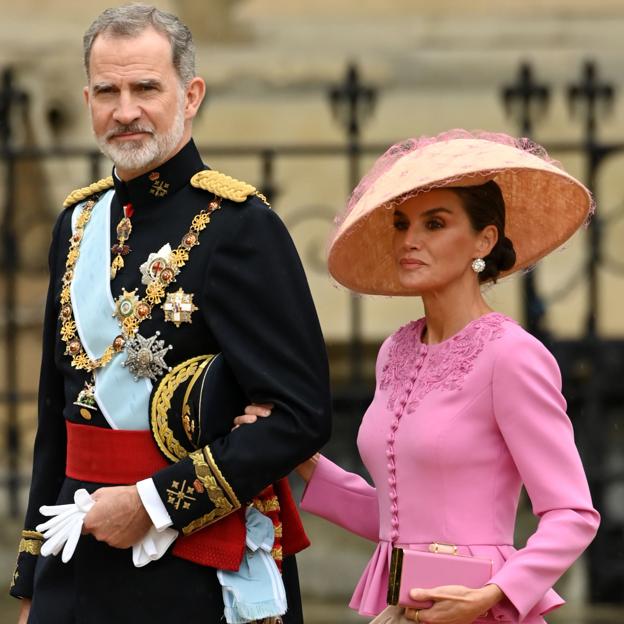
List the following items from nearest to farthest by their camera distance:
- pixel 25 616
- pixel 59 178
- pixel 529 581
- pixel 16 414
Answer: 1. pixel 529 581
2. pixel 25 616
3. pixel 16 414
4. pixel 59 178

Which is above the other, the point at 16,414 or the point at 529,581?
the point at 529,581

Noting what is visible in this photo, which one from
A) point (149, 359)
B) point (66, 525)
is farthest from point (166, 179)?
point (66, 525)

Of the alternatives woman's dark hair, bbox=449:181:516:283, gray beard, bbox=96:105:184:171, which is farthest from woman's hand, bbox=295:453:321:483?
gray beard, bbox=96:105:184:171

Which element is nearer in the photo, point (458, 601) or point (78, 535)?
point (458, 601)

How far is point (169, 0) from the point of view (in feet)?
29.4

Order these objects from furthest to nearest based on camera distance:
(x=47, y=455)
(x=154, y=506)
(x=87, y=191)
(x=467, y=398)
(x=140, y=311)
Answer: (x=87, y=191), (x=47, y=455), (x=140, y=311), (x=154, y=506), (x=467, y=398)

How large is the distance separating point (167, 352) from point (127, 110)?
0.48 meters

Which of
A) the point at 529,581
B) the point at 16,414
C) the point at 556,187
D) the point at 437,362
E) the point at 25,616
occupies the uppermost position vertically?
the point at 556,187

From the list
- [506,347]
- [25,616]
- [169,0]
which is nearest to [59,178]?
[169,0]

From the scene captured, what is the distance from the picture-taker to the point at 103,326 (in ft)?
13.0

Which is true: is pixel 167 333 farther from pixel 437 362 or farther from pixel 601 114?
pixel 601 114

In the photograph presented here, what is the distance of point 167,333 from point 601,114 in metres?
4.71

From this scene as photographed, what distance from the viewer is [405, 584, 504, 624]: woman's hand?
3555mm

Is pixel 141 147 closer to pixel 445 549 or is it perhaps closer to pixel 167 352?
pixel 167 352
